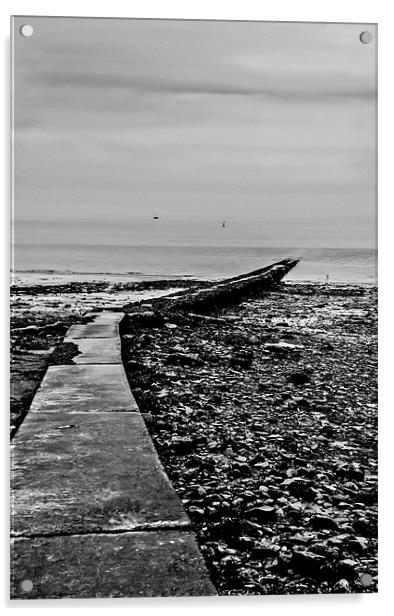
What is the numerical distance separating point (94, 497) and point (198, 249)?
2.58 feet

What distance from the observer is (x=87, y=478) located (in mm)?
2059

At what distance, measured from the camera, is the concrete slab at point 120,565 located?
1.83 metres

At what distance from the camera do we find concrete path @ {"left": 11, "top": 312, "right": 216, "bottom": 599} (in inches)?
72.7

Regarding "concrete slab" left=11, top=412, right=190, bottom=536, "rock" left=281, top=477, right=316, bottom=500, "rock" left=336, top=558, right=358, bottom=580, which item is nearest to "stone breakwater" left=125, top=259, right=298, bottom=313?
"concrete slab" left=11, top=412, right=190, bottom=536

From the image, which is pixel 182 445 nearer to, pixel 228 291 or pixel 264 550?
pixel 264 550

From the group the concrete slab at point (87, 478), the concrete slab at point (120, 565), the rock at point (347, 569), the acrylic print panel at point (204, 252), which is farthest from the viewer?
the acrylic print panel at point (204, 252)

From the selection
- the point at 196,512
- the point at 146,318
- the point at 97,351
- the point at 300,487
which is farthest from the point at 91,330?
the point at 300,487

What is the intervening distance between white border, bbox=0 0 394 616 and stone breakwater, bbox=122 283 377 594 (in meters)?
0.05

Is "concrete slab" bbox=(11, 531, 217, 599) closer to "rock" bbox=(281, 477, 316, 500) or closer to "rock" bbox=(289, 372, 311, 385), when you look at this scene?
"rock" bbox=(281, 477, 316, 500)

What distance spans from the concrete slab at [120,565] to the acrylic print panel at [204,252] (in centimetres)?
25

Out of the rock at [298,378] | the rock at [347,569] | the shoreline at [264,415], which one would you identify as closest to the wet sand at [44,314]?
the shoreline at [264,415]

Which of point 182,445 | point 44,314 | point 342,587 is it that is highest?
point 44,314

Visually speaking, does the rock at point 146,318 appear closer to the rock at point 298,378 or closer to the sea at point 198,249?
the sea at point 198,249

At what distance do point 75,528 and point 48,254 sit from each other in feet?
2.53
